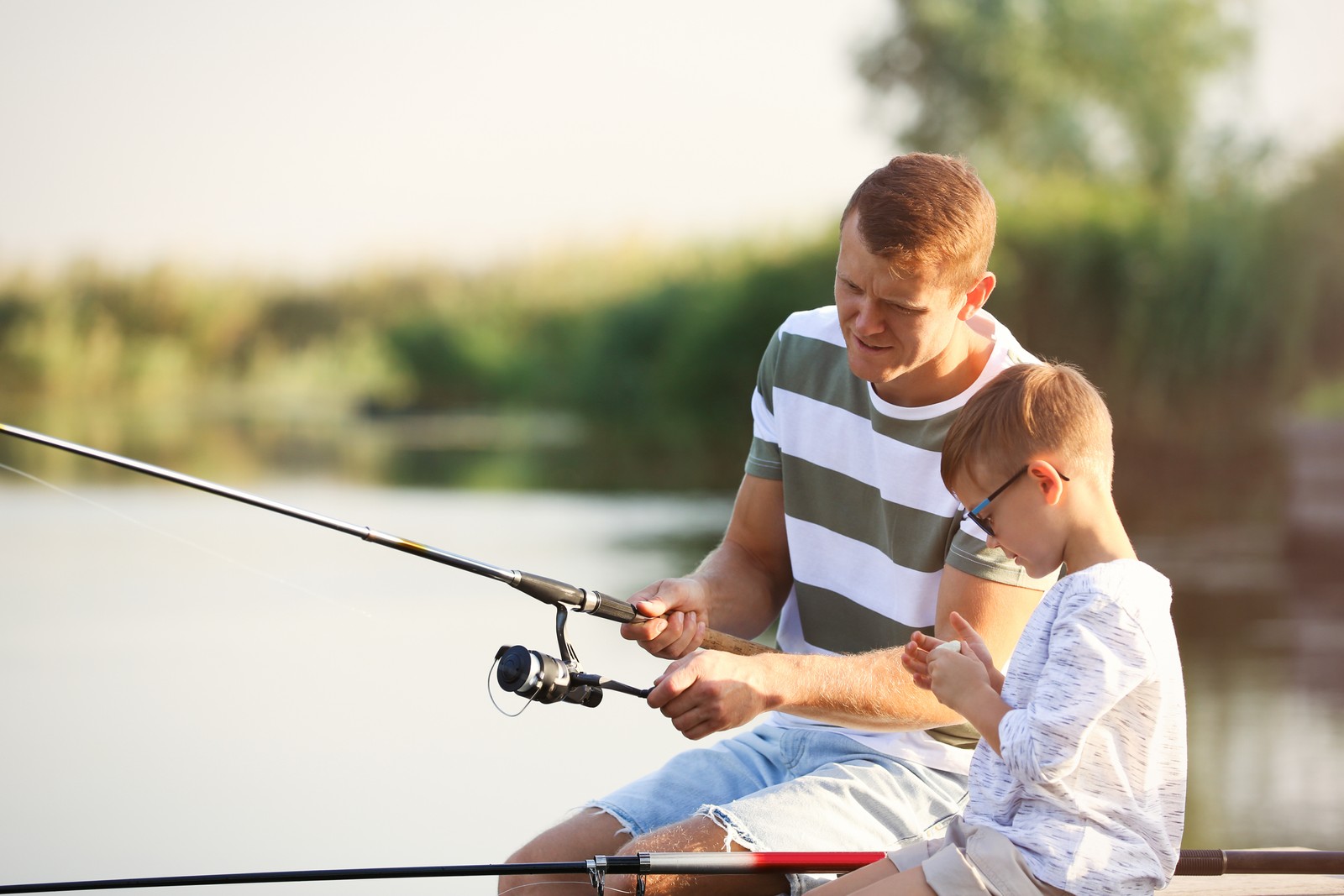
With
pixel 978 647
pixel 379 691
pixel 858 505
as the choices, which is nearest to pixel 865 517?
pixel 858 505

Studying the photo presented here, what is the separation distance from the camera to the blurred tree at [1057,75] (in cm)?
1170

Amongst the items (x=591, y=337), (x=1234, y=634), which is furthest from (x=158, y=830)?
(x=591, y=337)

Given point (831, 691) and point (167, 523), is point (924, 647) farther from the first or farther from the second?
point (167, 523)

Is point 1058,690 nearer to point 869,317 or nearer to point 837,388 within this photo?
point 869,317

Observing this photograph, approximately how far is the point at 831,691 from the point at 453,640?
3.84 metres

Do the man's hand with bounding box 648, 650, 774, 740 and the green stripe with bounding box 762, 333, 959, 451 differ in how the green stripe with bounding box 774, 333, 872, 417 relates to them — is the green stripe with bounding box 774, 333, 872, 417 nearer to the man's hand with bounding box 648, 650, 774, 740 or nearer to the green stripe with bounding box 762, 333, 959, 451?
the green stripe with bounding box 762, 333, 959, 451

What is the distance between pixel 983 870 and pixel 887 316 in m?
0.61

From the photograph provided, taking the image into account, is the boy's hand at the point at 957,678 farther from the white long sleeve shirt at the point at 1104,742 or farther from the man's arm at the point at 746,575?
the man's arm at the point at 746,575

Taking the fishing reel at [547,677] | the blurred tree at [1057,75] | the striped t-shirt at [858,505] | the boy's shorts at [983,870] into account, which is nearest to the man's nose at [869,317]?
the striped t-shirt at [858,505]

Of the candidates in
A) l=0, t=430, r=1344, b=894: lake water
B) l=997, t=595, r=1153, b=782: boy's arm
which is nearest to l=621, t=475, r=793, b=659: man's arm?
l=997, t=595, r=1153, b=782: boy's arm

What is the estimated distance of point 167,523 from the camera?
8078mm

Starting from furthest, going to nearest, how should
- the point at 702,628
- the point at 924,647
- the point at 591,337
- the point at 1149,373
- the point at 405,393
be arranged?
1. the point at 405,393
2. the point at 591,337
3. the point at 1149,373
4. the point at 702,628
5. the point at 924,647

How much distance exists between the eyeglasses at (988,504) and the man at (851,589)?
6.4 inches

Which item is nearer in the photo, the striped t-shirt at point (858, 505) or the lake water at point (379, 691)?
the striped t-shirt at point (858, 505)
